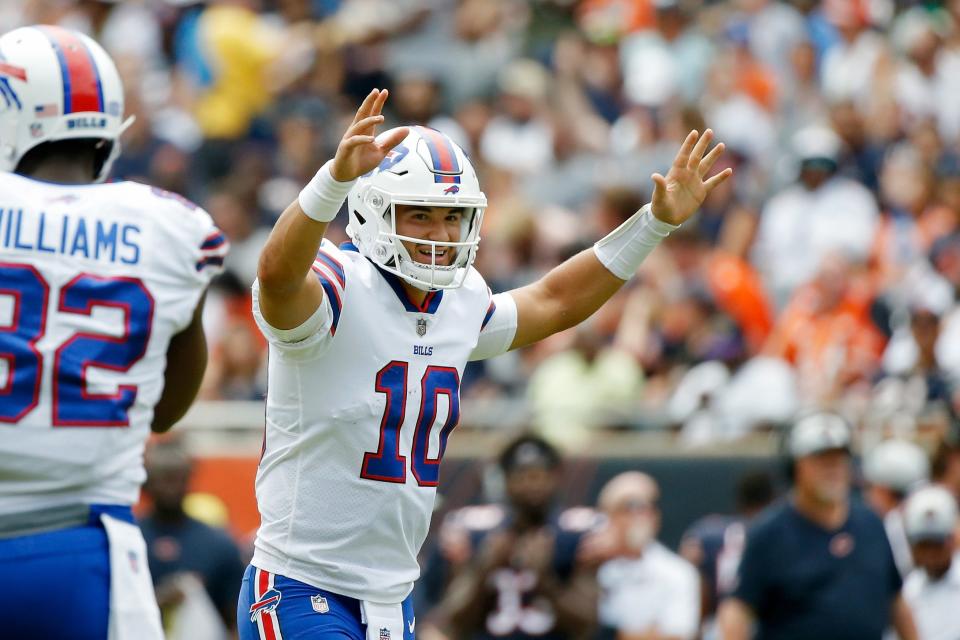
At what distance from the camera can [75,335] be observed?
14.8 ft

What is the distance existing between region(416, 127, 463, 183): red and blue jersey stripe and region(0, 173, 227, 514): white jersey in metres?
0.71

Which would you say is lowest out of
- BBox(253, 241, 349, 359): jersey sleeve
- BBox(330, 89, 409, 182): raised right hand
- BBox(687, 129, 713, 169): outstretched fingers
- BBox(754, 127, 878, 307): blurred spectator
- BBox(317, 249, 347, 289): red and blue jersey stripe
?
BBox(253, 241, 349, 359): jersey sleeve

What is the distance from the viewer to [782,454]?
7758 millimetres

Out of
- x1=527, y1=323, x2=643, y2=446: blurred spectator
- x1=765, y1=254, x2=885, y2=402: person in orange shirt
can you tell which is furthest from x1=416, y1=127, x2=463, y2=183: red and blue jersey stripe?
x1=765, y1=254, x2=885, y2=402: person in orange shirt

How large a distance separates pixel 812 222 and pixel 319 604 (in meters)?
7.89

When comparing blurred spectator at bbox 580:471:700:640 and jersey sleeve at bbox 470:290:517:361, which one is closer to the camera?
jersey sleeve at bbox 470:290:517:361

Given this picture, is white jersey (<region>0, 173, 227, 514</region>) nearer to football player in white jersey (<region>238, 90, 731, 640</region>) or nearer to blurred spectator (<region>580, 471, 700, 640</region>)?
football player in white jersey (<region>238, 90, 731, 640</region>)

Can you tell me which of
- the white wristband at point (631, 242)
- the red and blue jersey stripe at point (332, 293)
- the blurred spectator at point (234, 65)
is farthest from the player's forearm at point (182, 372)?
the blurred spectator at point (234, 65)

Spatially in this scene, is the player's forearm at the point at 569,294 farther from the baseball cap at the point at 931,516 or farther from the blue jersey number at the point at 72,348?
the baseball cap at the point at 931,516

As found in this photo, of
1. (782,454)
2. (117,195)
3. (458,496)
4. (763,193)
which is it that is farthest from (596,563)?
(763,193)

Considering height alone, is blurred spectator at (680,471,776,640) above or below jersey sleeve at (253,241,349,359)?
below

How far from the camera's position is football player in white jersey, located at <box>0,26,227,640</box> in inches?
176

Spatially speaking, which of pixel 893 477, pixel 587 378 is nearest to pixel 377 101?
pixel 893 477

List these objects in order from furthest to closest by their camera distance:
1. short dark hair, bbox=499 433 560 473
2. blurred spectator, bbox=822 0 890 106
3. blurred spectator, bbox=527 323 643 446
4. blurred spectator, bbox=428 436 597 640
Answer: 1. blurred spectator, bbox=822 0 890 106
2. blurred spectator, bbox=527 323 643 446
3. short dark hair, bbox=499 433 560 473
4. blurred spectator, bbox=428 436 597 640
